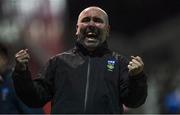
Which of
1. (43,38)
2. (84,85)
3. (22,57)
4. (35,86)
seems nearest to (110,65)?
(84,85)

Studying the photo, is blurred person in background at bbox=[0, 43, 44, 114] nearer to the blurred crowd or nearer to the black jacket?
the black jacket

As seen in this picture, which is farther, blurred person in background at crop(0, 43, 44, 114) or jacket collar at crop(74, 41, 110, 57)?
blurred person in background at crop(0, 43, 44, 114)

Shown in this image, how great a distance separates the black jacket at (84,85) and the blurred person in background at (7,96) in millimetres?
1606

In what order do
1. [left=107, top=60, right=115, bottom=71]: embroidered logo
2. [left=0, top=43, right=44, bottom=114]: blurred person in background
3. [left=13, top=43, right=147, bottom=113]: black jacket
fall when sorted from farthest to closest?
[left=0, top=43, right=44, bottom=114]: blurred person in background → [left=107, top=60, right=115, bottom=71]: embroidered logo → [left=13, top=43, right=147, bottom=113]: black jacket

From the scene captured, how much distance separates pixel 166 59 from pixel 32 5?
619cm

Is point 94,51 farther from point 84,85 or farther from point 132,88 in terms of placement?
point 132,88

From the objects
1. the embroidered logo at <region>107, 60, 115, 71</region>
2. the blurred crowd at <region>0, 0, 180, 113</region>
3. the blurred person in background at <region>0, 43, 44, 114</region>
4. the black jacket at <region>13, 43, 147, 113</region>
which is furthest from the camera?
the blurred crowd at <region>0, 0, 180, 113</region>

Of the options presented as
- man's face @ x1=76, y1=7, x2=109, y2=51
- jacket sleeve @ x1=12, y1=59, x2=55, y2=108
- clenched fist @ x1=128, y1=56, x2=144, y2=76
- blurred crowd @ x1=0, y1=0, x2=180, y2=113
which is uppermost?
man's face @ x1=76, y1=7, x2=109, y2=51

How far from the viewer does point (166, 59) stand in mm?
16859

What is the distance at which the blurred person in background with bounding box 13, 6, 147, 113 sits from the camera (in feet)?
15.6

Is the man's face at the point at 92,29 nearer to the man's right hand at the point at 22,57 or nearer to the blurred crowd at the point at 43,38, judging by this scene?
the man's right hand at the point at 22,57

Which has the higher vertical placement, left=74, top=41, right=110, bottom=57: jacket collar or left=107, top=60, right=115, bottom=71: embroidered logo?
left=74, top=41, right=110, bottom=57: jacket collar

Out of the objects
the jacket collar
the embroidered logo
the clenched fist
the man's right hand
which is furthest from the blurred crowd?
the clenched fist

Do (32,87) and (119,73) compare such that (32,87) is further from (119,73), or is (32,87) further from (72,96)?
(119,73)
